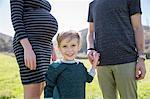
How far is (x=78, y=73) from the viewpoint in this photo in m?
2.90

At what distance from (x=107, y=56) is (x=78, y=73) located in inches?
11.1

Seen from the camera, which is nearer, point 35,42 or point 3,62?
point 35,42

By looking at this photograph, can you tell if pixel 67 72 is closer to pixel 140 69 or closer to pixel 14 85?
pixel 140 69

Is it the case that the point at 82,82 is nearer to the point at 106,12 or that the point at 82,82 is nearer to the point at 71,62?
the point at 71,62

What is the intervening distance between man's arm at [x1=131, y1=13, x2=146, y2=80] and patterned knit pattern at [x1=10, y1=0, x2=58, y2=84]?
0.69m

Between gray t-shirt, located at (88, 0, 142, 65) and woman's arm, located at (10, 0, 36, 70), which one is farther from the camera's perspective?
gray t-shirt, located at (88, 0, 142, 65)

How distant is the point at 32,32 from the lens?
2.94 metres

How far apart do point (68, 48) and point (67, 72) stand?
19 cm

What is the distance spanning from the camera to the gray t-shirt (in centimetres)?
295

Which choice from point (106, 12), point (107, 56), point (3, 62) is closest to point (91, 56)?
point (107, 56)

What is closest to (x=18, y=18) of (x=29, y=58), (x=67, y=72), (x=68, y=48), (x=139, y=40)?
(x=29, y=58)

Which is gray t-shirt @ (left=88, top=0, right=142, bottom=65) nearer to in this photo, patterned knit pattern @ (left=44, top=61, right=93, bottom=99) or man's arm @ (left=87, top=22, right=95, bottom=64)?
man's arm @ (left=87, top=22, right=95, bottom=64)

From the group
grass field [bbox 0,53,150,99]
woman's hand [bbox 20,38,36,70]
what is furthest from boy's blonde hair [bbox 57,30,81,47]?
Answer: grass field [bbox 0,53,150,99]

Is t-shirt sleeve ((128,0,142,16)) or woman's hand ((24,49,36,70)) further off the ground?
t-shirt sleeve ((128,0,142,16))
